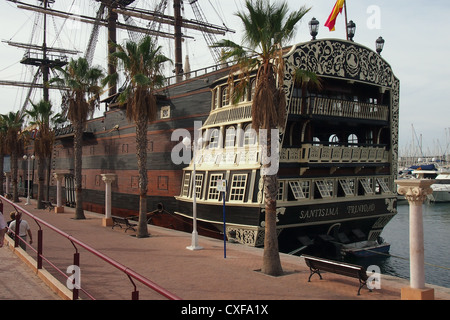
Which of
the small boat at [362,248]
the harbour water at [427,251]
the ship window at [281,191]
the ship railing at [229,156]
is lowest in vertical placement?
the harbour water at [427,251]

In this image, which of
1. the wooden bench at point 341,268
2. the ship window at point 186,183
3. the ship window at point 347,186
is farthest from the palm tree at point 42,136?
the wooden bench at point 341,268

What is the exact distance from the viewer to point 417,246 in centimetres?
881

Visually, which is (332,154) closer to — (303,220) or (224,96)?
(303,220)

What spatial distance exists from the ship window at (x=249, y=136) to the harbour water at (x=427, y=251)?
7126 millimetres

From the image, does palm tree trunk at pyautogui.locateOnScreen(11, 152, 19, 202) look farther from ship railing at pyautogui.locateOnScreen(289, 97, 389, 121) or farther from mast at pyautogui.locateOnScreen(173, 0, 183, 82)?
ship railing at pyautogui.locateOnScreen(289, 97, 389, 121)

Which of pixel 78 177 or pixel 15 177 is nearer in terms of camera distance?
pixel 78 177

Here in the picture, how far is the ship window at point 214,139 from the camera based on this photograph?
62.5 ft

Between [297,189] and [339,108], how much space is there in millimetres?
4336

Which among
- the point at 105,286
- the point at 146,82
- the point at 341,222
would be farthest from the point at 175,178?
the point at 105,286

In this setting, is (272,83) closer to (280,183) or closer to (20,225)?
(280,183)

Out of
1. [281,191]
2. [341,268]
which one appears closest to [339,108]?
[281,191]

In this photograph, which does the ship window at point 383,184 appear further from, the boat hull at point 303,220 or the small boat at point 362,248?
the small boat at point 362,248

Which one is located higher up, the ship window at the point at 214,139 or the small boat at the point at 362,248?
the ship window at the point at 214,139

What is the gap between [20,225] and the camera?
1150cm
